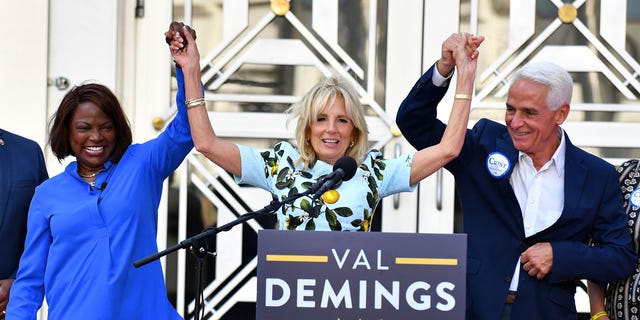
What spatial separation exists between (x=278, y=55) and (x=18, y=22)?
1.46 meters

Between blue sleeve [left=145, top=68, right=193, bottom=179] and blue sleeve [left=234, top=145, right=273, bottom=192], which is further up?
blue sleeve [left=145, top=68, right=193, bottom=179]

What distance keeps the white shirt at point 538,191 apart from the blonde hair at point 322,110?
609 mm

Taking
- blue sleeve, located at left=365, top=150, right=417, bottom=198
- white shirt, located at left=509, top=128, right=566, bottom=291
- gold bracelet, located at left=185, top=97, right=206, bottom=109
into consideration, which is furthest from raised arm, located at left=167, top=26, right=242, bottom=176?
white shirt, located at left=509, top=128, right=566, bottom=291

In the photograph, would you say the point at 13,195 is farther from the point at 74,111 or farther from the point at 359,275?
the point at 359,275

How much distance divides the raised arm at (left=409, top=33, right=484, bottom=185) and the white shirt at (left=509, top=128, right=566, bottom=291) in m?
0.32

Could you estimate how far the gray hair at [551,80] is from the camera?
3.89 meters

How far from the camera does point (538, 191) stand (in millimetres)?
3963

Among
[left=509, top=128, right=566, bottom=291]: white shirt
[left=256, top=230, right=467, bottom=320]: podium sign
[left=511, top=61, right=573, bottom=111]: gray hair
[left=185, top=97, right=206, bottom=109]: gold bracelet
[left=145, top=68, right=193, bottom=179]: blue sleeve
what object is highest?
[left=511, top=61, right=573, bottom=111]: gray hair

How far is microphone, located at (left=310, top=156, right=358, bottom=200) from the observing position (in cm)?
327

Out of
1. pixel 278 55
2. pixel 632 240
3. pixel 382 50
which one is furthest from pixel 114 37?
pixel 632 240

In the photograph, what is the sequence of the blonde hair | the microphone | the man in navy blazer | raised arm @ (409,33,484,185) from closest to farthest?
the microphone, raised arm @ (409,33,484,185), the blonde hair, the man in navy blazer

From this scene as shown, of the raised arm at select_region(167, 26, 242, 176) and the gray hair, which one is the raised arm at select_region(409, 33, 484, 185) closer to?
the gray hair

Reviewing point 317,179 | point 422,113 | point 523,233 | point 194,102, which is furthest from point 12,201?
point 523,233

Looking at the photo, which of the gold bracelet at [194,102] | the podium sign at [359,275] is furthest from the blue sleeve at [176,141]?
the podium sign at [359,275]
